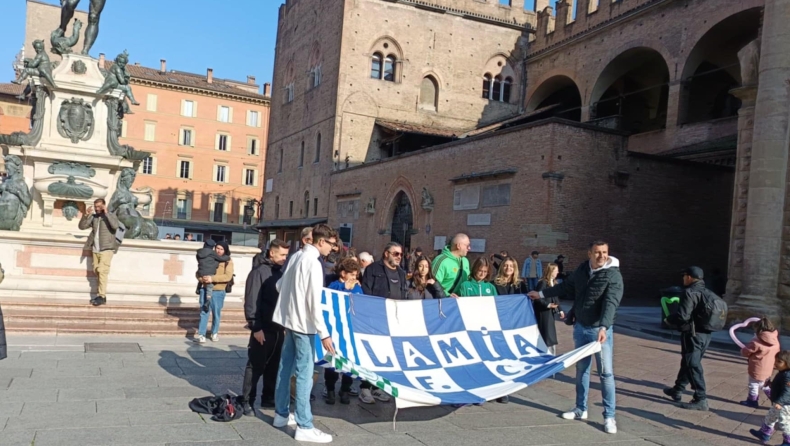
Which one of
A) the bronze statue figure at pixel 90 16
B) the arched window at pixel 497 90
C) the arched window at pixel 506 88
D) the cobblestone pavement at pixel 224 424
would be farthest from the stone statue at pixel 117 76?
the arched window at pixel 506 88

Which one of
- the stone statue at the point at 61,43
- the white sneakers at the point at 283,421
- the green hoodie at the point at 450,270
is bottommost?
the white sneakers at the point at 283,421

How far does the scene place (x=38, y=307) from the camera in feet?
33.6

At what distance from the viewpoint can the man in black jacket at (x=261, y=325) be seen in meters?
6.08

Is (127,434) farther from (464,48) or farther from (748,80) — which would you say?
(464,48)

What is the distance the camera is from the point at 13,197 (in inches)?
480

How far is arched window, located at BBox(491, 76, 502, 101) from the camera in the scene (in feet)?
133

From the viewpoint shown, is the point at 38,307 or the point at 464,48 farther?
the point at 464,48

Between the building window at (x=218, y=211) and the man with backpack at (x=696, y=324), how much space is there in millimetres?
56951

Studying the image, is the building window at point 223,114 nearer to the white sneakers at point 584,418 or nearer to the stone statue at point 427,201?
the stone statue at point 427,201

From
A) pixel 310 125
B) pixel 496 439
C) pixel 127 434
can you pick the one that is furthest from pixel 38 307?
pixel 310 125

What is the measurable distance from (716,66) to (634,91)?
427cm

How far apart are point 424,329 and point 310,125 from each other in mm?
36066

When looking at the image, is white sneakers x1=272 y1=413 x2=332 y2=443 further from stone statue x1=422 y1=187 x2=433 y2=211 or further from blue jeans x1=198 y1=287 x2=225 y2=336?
stone statue x1=422 y1=187 x2=433 y2=211

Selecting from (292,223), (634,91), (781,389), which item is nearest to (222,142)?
(292,223)
